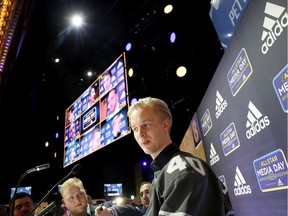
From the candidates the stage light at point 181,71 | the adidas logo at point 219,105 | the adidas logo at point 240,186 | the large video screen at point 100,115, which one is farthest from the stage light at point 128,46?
the adidas logo at point 240,186

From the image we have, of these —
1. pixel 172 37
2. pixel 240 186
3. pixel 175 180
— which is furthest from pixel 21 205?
pixel 172 37

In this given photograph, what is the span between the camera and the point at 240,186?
2.25 metres

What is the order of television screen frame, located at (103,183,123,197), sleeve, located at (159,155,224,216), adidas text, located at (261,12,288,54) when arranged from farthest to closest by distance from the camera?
1. television screen frame, located at (103,183,123,197)
2. adidas text, located at (261,12,288,54)
3. sleeve, located at (159,155,224,216)

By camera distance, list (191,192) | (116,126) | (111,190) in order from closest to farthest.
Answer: (191,192), (116,126), (111,190)

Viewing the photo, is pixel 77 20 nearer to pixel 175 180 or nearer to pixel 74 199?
pixel 74 199

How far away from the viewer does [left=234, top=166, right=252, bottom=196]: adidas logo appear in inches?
82.4

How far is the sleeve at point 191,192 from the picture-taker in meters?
1.07

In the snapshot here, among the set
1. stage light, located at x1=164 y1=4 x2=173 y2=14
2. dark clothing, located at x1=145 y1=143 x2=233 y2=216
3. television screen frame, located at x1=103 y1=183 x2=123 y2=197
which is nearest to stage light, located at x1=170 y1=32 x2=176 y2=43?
stage light, located at x1=164 y1=4 x2=173 y2=14

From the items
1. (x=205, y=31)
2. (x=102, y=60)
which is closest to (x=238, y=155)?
(x=205, y=31)

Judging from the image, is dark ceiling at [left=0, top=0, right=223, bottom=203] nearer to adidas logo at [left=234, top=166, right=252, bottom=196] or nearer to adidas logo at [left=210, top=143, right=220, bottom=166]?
adidas logo at [left=210, top=143, right=220, bottom=166]

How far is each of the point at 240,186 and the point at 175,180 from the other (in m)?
1.38

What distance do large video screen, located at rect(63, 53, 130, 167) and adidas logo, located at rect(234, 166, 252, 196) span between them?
3197 mm

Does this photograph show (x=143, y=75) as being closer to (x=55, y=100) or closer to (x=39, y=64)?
(x=39, y=64)

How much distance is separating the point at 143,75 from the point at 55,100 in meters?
5.47
